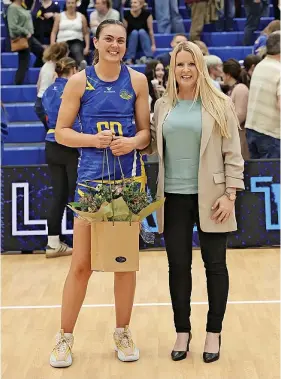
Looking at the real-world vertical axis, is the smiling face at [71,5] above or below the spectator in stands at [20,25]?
above

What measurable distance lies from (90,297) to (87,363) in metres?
1.46

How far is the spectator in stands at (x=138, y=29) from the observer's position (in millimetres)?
11711

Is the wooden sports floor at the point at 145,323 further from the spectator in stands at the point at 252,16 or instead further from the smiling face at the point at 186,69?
the spectator in stands at the point at 252,16

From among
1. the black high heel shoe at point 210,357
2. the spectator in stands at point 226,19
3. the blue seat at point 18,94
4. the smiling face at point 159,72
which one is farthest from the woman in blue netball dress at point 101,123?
the spectator in stands at point 226,19

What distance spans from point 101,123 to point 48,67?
4406 millimetres

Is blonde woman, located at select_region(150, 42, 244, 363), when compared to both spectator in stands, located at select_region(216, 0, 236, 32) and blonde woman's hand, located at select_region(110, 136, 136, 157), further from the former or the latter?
spectator in stands, located at select_region(216, 0, 236, 32)

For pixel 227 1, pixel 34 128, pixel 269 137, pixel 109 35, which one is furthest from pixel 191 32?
pixel 109 35

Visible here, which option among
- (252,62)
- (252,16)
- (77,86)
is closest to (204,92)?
(77,86)

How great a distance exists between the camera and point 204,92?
432 centimetres

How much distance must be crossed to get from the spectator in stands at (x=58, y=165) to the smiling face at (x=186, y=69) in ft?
9.10

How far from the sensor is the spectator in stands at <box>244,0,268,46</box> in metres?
11.9

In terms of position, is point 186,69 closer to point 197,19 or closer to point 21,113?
point 21,113

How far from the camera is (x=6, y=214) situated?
292 inches

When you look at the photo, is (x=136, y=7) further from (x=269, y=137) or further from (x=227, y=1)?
(x=269, y=137)
